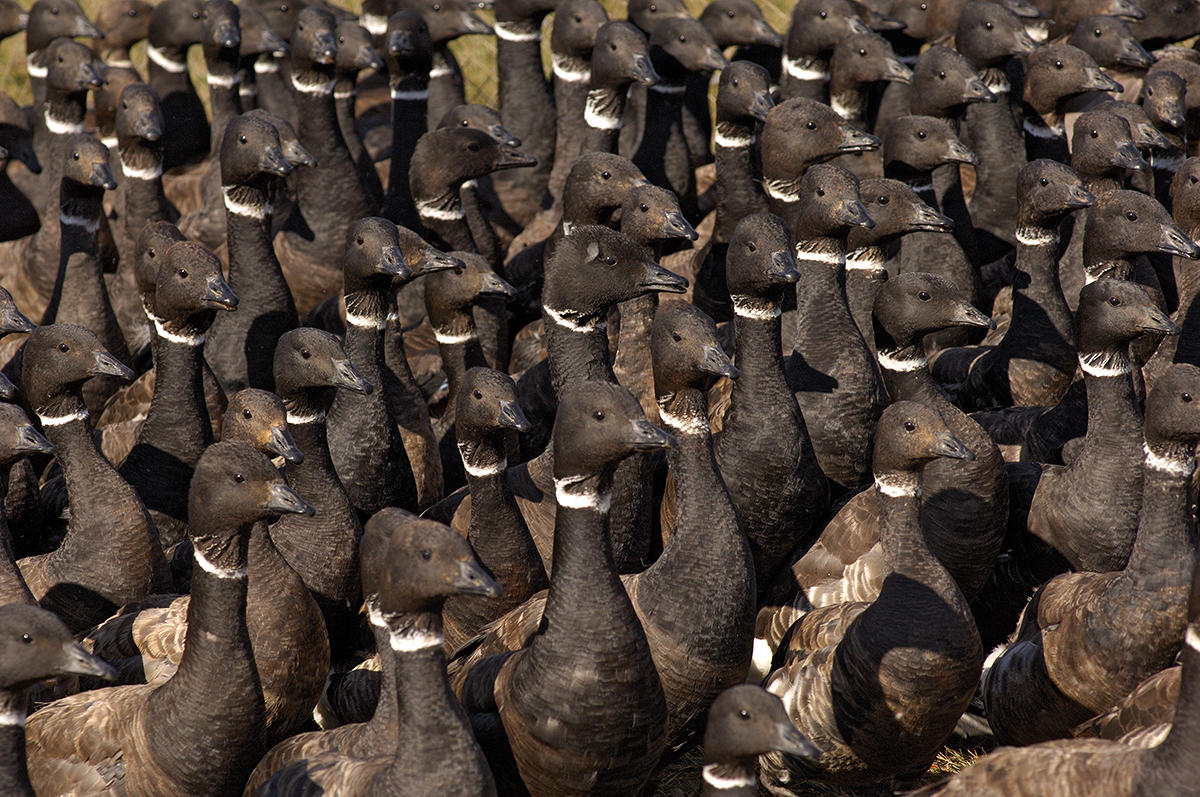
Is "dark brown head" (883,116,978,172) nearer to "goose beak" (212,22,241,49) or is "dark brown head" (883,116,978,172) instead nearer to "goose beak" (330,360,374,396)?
"goose beak" (330,360,374,396)

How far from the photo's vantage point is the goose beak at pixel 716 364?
26.2ft

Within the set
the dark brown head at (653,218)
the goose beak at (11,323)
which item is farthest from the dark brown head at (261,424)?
the dark brown head at (653,218)

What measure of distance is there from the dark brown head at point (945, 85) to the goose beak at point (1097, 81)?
102 centimetres

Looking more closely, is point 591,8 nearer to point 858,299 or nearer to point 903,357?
point 858,299

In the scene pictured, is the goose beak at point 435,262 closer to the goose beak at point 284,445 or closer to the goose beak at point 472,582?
the goose beak at point 284,445

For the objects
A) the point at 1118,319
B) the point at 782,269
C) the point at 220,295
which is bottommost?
the point at 220,295

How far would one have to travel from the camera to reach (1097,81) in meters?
12.6

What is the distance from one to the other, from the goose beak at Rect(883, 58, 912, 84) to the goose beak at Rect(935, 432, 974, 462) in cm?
589

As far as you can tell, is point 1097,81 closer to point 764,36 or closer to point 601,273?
point 764,36

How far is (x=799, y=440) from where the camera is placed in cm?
895

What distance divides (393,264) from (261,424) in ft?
5.84

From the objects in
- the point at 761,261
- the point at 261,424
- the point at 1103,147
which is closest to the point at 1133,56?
the point at 1103,147

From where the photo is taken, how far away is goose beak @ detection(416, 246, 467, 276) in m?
10.5

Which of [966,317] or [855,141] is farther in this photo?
[855,141]
